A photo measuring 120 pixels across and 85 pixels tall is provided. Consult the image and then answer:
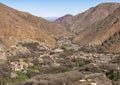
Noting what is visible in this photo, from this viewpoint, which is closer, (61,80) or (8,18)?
(61,80)

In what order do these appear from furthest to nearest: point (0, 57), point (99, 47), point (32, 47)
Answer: point (32, 47) < point (99, 47) < point (0, 57)

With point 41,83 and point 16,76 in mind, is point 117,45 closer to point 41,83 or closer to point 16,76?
point 16,76

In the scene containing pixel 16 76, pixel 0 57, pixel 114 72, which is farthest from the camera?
pixel 0 57

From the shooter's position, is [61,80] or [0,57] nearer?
[61,80]

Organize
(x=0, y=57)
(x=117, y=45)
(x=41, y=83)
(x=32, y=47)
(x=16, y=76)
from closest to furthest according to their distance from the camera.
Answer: (x=41, y=83) → (x=16, y=76) → (x=0, y=57) → (x=117, y=45) → (x=32, y=47)

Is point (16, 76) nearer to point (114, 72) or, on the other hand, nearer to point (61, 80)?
point (114, 72)

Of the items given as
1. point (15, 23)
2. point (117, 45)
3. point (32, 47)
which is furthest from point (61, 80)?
point (15, 23)

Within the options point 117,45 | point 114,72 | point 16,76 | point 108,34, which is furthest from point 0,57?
point 108,34

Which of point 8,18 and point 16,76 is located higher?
point 8,18

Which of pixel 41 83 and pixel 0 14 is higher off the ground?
pixel 0 14
